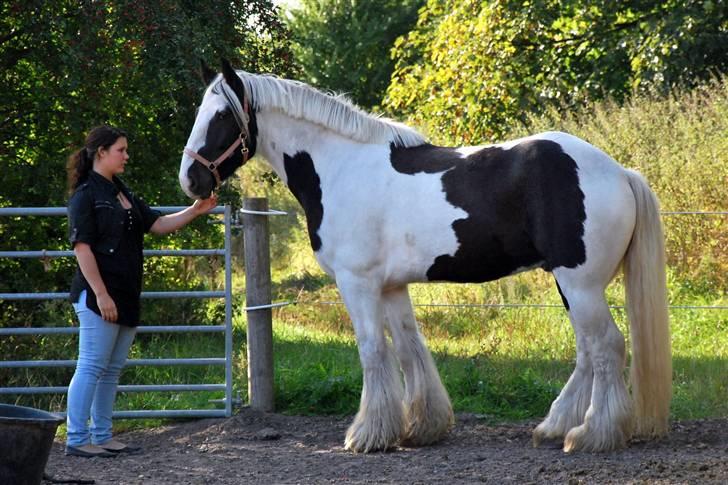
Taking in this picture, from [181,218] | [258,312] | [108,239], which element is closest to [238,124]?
[181,218]

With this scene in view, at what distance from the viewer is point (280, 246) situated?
51.3 feet

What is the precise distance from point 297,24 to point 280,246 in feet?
36.9

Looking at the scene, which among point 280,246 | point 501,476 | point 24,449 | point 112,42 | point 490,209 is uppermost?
point 112,42

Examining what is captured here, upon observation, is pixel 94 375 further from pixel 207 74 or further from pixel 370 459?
pixel 207 74

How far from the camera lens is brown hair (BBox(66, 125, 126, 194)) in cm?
516

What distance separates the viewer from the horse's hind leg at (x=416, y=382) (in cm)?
536

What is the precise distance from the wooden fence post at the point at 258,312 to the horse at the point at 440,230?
0.66 m

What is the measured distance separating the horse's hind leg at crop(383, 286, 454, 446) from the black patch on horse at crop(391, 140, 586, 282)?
0.47 metres

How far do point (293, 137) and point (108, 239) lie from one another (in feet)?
4.00

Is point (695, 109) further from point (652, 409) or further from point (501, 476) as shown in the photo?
point (501, 476)

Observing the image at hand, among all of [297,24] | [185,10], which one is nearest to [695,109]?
[185,10]

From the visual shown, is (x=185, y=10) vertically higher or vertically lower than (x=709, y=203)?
higher

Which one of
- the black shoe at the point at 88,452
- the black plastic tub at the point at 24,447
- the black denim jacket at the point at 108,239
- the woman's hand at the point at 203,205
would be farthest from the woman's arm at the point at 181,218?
the black plastic tub at the point at 24,447

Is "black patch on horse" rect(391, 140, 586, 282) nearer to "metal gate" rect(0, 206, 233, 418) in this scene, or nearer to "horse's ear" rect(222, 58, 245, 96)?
"horse's ear" rect(222, 58, 245, 96)
